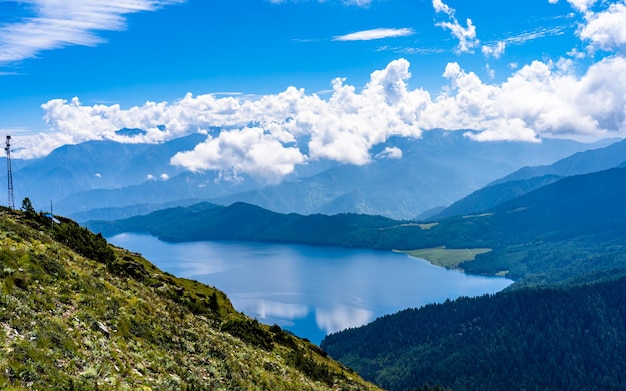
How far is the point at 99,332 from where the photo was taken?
27.9m

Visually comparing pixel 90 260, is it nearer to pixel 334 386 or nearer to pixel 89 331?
pixel 89 331

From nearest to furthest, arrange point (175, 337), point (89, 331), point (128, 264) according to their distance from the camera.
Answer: point (89, 331)
point (175, 337)
point (128, 264)

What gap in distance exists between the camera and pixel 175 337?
1400 inches

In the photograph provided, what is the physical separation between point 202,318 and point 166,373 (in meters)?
23.2

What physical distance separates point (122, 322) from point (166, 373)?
19.1ft

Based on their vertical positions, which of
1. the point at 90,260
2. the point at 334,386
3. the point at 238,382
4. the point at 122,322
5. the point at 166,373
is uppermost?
the point at 90,260

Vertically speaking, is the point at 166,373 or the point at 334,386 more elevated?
the point at 166,373

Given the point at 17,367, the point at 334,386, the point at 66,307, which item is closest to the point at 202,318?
the point at 334,386

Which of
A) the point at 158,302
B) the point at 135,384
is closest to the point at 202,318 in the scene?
the point at 158,302

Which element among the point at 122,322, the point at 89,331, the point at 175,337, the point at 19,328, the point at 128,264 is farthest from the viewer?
the point at 128,264

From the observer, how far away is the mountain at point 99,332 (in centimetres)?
2197

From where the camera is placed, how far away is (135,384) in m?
24.1

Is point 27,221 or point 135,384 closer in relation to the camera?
point 135,384

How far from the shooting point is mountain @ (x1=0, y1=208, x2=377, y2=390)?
Answer: 2197cm
